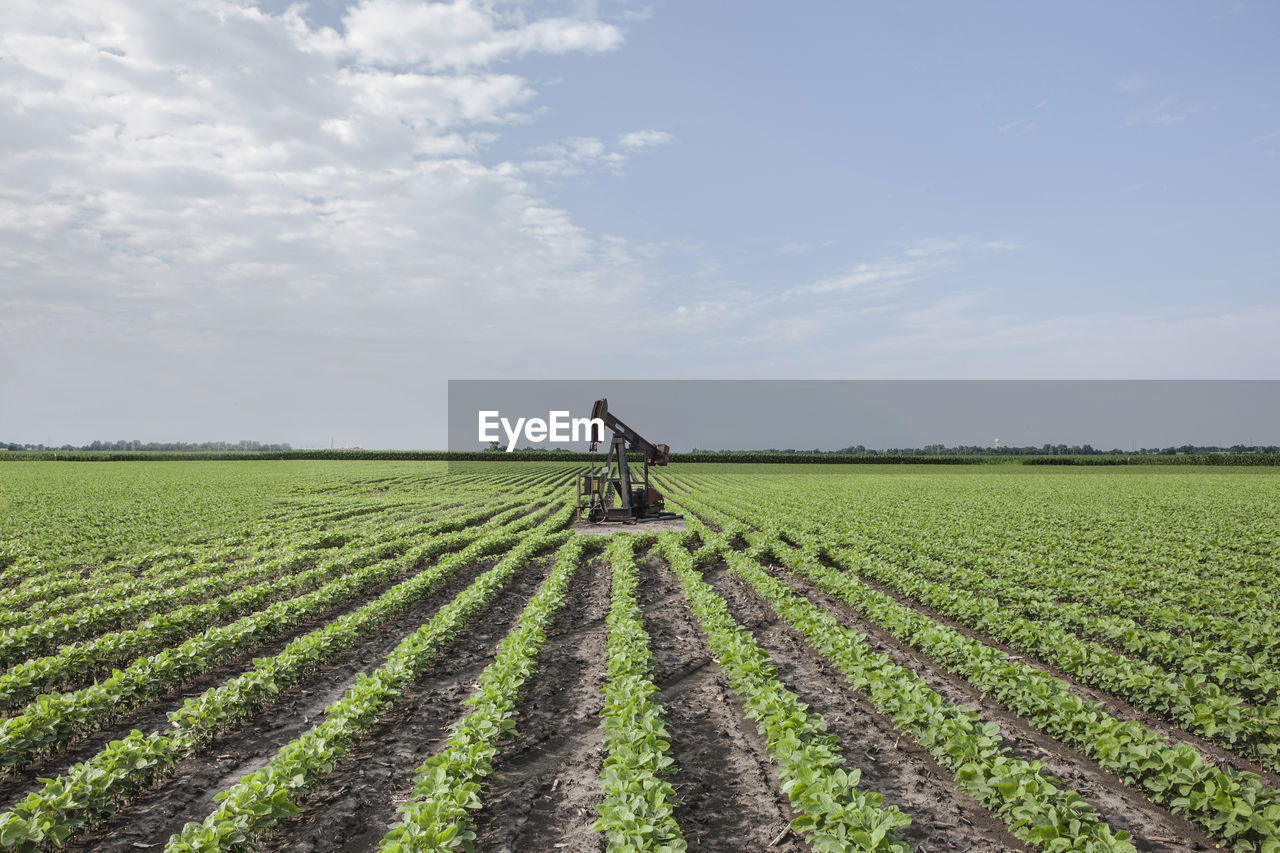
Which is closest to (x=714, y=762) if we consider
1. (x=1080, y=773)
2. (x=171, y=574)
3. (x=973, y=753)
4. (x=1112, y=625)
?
(x=973, y=753)

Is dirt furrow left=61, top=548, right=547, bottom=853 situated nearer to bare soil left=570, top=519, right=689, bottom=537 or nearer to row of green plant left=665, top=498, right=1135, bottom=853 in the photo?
row of green plant left=665, top=498, right=1135, bottom=853

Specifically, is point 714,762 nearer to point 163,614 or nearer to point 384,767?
point 384,767

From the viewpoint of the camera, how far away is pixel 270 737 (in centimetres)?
707

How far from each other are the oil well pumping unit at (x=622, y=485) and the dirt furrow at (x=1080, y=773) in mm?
14054

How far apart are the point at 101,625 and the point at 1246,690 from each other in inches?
656

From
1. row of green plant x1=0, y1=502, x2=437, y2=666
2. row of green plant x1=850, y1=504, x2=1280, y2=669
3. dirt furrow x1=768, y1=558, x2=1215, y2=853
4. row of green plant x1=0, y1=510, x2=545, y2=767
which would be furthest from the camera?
row of green plant x1=850, y1=504, x2=1280, y2=669

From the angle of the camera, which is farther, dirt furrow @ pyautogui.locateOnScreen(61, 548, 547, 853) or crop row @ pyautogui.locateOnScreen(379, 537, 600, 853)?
dirt furrow @ pyautogui.locateOnScreen(61, 548, 547, 853)

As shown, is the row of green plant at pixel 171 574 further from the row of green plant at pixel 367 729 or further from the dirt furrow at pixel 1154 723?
the dirt furrow at pixel 1154 723

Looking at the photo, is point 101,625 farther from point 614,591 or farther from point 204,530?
point 204,530

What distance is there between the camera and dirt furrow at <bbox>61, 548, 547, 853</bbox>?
544 cm

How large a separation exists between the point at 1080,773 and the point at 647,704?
13.6 ft

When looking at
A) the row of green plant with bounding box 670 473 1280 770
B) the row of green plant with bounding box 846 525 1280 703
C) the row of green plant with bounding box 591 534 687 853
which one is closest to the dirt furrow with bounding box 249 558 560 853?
the row of green plant with bounding box 591 534 687 853

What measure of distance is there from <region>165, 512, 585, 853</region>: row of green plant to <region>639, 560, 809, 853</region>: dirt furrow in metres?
1.79

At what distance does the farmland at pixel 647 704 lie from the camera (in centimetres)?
515
